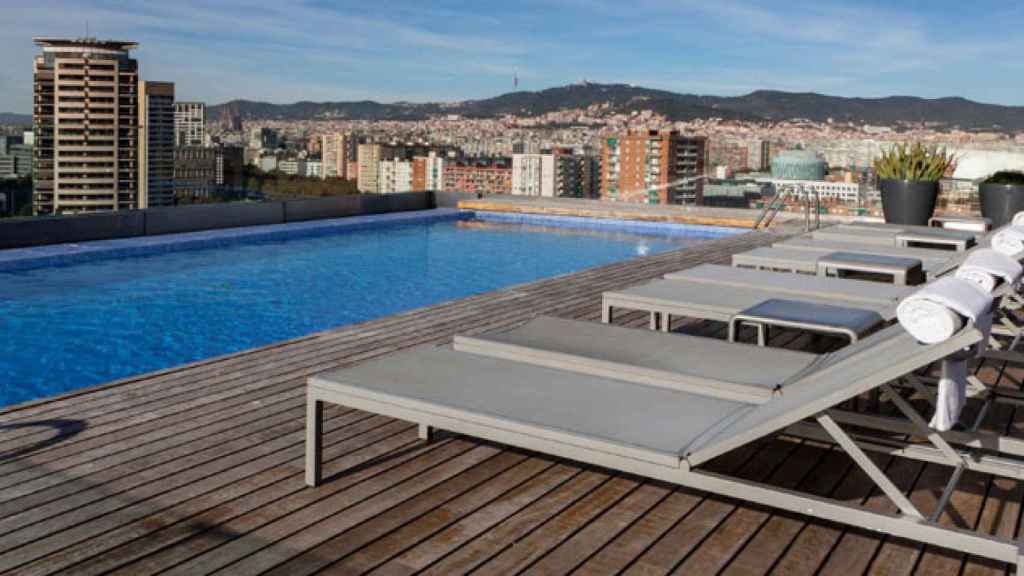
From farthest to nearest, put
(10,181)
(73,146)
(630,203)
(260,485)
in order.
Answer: (630,203)
(73,146)
(10,181)
(260,485)

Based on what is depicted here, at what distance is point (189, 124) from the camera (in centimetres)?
1270

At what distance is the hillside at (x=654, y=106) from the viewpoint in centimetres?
2150

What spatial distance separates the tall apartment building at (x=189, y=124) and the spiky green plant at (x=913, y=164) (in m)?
7.84

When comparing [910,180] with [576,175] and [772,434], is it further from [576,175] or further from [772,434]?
[772,434]

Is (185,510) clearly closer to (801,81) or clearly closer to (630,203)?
(630,203)

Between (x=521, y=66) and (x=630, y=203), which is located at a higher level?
(x=521, y=66)

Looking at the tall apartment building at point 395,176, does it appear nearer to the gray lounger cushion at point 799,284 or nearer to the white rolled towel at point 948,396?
the gray lounger cushion at point 799,284

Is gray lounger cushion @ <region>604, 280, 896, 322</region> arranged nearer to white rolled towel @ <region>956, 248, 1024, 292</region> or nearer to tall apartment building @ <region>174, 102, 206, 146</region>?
white rolled towel @ <region>956, 248, 1024, 292</region>

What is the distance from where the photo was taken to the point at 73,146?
11.8m

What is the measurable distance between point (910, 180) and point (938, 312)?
7309 millimetres

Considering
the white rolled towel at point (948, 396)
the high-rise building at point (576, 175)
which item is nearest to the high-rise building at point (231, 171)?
the high-rise building at point (576, 175)

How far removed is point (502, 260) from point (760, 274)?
6.21m

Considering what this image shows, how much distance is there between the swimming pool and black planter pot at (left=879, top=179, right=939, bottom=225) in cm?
311

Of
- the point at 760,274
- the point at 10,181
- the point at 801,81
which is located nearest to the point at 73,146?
the point at 10,181
